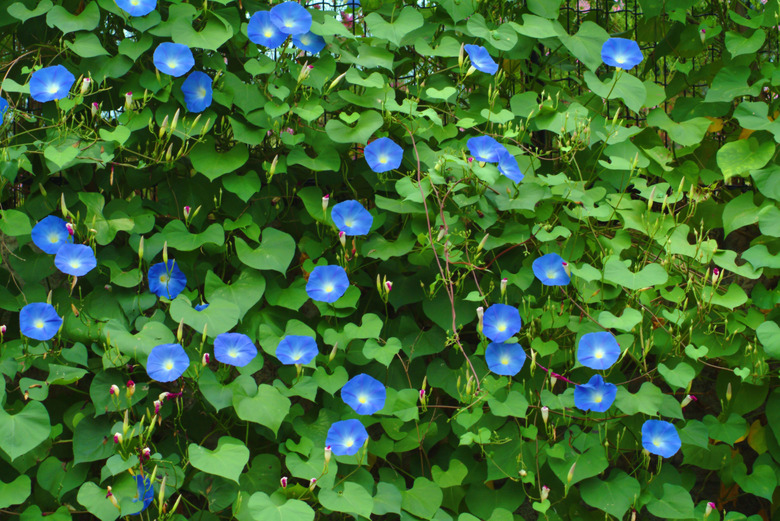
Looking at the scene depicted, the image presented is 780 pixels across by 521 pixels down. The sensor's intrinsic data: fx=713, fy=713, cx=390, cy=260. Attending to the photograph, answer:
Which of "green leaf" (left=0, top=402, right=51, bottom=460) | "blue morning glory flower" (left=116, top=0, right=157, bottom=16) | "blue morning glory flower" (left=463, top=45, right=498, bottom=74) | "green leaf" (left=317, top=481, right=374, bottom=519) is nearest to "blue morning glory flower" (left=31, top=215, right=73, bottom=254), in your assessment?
"green leaf" (left=0, top=402, right=51, bottom=460)

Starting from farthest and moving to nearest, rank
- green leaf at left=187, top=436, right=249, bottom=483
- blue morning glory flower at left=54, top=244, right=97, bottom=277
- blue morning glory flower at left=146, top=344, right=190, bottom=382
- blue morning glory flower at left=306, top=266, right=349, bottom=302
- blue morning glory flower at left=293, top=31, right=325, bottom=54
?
blue morning glory flower at left=293, top=31, right=325, bottom=54 < blue morning glory flower at left=306, top=266, right=349, bottom=302 < blue morning glory flower at left=54, top=244, right=97, bottom=277 < blue morning glory flower at left=146, top=344, right=190, bottom=382 < green leaf at left=187, top=436, right=249, bottom=483

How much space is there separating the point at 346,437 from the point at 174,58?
114 cm

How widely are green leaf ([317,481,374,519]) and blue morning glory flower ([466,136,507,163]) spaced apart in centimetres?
96

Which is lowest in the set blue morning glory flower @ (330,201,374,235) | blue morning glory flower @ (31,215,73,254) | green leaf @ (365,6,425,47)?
blue morning glory flower @ (31,215,73,254)

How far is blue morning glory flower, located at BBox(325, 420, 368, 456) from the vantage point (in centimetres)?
182

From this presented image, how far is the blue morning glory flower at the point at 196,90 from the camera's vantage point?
80.4 inches

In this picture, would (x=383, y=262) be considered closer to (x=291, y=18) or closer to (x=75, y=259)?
(x=291, y=18)

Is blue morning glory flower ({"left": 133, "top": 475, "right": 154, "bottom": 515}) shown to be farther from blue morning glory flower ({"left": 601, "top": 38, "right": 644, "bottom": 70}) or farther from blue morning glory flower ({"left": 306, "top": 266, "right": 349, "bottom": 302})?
blue morning glory flower ({"left": 601, "top": 38, "right": 644, "bottom": 70})

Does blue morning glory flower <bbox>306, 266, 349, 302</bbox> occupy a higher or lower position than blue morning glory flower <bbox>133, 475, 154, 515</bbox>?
higher

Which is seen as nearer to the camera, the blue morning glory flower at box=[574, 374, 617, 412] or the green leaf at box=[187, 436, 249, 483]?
the green leaf at box=[187, 436, 249, 483]

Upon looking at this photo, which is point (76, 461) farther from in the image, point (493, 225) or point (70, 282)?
point (493, 225)

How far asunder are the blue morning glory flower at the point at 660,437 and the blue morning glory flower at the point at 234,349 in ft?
3.48

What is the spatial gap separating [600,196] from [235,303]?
3.72 ft

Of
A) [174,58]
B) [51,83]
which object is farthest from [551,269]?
A: [51,83]
